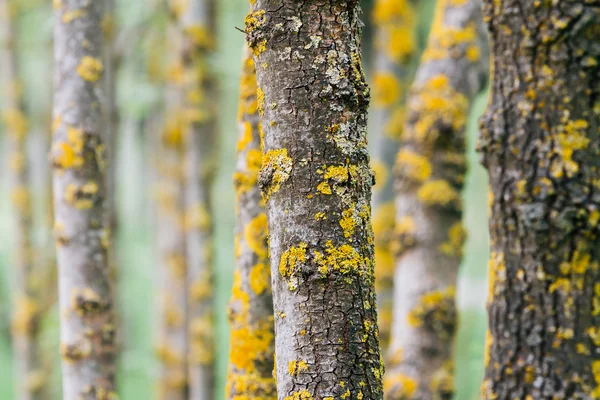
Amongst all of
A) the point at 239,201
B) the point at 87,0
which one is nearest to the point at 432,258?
the point at 239,201

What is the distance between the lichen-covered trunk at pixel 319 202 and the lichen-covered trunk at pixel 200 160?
5733mm

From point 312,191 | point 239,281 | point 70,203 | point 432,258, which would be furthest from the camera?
point 432,258

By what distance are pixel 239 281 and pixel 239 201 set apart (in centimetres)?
36

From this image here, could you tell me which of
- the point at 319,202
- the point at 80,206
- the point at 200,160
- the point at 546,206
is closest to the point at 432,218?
the point at 546,206

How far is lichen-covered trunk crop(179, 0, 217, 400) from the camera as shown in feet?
24.7

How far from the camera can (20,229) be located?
9.00 m

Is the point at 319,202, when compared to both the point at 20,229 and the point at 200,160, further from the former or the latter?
the point at 20,229

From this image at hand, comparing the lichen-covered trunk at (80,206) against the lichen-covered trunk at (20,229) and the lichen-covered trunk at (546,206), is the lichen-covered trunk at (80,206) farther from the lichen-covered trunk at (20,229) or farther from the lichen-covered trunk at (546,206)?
the lichen-covered trunk at (20,229)

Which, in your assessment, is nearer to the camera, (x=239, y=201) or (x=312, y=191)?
(x=312, y=191)

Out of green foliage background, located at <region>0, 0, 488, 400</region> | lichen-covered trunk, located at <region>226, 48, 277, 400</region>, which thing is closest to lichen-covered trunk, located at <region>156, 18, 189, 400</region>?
green foliage background, located at <region>0, 0, 488, 400</region>

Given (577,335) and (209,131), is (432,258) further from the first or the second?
(209,131)

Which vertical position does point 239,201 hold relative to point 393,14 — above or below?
below

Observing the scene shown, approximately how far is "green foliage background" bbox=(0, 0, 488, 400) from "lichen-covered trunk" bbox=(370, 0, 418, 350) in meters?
0.89

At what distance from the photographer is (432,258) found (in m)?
4.50
